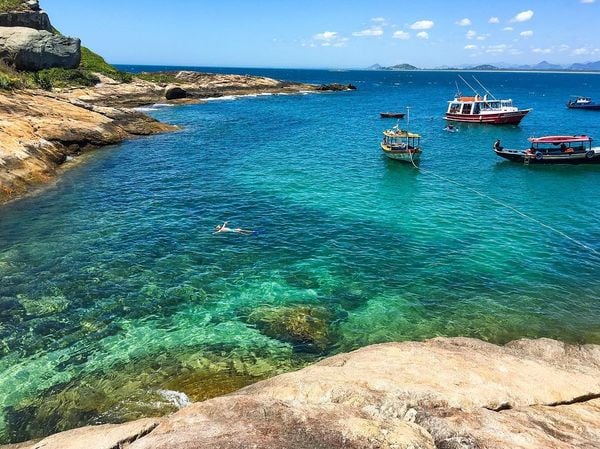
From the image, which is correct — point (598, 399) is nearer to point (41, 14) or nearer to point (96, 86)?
point (96, 86)

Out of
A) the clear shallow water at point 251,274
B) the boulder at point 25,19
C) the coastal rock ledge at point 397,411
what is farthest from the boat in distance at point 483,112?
the boulder at point 25,19

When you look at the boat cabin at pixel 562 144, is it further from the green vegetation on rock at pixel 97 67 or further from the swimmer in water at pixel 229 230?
the green vegetation on rock at pixel 97 67

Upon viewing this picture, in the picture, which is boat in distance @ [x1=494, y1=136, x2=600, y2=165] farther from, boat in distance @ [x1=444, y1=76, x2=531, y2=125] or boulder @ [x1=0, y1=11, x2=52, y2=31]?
boulder @ [x1=0, y1=11, x2=52, y2=31]

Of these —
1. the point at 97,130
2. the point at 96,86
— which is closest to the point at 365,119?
the point at 97,130

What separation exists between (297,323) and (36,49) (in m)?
92.2

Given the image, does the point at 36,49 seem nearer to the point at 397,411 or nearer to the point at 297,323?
the point at 297,323

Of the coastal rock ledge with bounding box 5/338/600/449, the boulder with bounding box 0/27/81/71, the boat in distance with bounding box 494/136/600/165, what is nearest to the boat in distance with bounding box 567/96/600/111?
the boat in distance with bounding box 494/136/600/165

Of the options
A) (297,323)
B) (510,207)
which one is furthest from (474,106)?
(297,323)

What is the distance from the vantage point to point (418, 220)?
110 ft

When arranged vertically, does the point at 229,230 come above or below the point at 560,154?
below

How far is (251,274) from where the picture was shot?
80.8 feet

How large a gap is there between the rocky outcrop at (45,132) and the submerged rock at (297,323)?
26667mm

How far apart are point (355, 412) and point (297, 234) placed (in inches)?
833

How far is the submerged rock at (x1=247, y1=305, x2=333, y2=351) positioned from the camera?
18.8m
